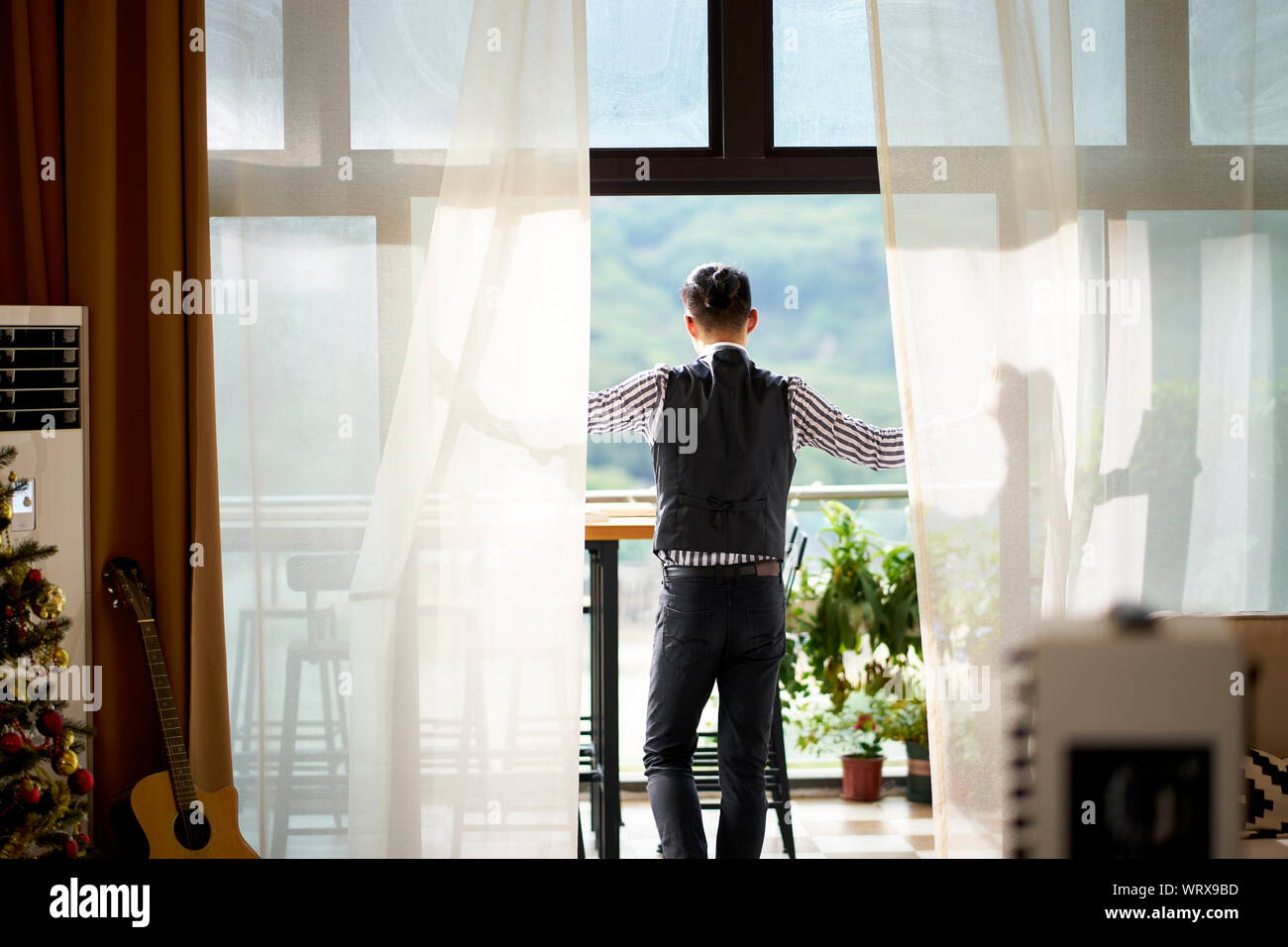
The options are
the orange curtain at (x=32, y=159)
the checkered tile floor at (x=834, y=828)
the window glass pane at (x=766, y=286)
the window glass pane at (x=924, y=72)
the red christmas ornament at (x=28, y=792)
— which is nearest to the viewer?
the red christmas ornament at (x=28, y=792)

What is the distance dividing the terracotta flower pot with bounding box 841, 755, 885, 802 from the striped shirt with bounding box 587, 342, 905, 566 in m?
1.63

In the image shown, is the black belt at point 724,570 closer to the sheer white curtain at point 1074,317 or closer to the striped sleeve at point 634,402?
the striped sleeve at point 634,402

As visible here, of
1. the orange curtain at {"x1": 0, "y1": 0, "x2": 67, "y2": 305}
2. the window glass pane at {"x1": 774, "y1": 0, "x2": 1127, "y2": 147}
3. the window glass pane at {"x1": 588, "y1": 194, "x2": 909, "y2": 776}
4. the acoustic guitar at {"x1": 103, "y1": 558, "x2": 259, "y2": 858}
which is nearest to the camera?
the acoustic guitar at {"x1": 103, "y1": 558, "x2": 259, "y2": 858}

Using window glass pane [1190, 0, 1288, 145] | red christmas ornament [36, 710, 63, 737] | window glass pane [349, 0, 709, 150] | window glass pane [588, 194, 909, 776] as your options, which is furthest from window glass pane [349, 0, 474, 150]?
window glass pane [588, 194, 909, 776]

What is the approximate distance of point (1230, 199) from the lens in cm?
271

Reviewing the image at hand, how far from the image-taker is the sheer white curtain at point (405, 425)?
255 cm

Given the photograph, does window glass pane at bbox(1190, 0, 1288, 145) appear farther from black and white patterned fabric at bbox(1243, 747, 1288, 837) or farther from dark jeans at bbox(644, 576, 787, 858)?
dark jeans at bbox(644, 576, 787, 858)

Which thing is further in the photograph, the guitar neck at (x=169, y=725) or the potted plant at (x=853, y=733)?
the potted plant at (x=853, y=733)

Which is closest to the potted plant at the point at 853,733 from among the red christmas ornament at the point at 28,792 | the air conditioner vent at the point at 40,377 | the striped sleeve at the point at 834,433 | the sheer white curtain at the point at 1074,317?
the sheer white curtain at the point at 1074,317

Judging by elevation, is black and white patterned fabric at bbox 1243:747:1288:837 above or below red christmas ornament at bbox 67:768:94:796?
below

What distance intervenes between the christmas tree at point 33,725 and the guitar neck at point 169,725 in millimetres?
177

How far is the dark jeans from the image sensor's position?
228 cm
